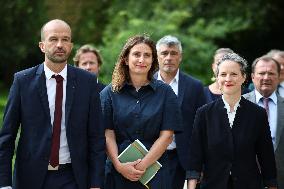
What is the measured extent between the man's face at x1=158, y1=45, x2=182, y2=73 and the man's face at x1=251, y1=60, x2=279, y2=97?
0.98m

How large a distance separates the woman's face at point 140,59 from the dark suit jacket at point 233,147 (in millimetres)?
711

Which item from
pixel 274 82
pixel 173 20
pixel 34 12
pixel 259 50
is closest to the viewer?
pixel 274 82

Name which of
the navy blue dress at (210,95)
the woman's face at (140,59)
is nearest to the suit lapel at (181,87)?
the navy blue dress at (210,95)

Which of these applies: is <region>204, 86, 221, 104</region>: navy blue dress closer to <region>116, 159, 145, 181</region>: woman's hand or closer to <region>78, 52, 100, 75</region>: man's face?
<region>78, 52, 100, 75</region>: man's face

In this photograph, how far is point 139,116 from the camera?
17.7 feet

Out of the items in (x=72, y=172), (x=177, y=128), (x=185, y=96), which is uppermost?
(x=185, y=96)

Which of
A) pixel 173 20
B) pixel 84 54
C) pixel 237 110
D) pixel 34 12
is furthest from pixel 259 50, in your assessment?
pixel 237 110

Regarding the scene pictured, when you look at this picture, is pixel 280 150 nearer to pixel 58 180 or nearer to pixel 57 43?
pixel 58 180

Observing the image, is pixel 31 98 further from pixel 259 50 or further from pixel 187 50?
pixel 259 50

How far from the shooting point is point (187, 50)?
17.1 metres

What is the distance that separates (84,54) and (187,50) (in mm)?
9184

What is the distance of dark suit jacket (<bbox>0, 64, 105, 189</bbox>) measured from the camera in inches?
200

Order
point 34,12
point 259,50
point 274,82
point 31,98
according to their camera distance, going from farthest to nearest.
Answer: point 34,12
point 259,50
point 274,82
point 31,98

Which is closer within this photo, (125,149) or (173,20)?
(125,149)
